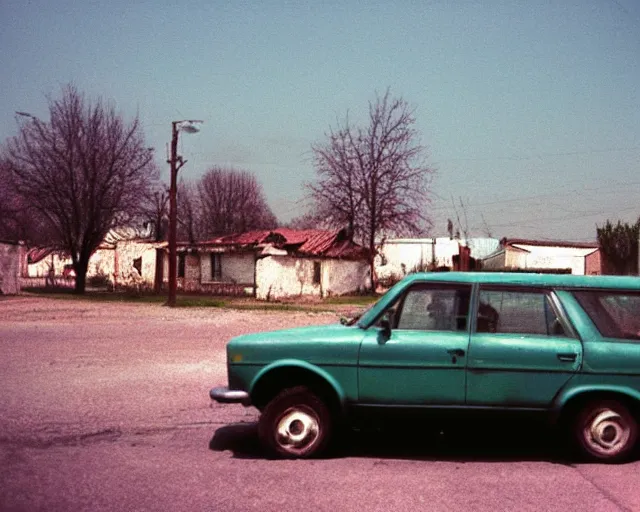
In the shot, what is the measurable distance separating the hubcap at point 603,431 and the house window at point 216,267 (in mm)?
35907

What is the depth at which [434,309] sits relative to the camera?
20.2 feet

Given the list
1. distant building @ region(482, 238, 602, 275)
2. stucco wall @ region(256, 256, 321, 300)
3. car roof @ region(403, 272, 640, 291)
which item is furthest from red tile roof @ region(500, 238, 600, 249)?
car roof @ region(403, 272, 640, 291)

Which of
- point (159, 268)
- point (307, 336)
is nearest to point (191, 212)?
point (159, 268)

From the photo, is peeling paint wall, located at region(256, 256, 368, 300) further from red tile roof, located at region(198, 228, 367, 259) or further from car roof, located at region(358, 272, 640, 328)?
car roof, located at region(358, 272, 640, 328)

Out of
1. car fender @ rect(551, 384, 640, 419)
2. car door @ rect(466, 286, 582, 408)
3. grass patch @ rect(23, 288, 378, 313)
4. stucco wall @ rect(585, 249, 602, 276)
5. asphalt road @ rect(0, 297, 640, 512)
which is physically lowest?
asphalt road @ rect(0, 297, 640, 512)

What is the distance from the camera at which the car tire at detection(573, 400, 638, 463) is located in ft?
19.2

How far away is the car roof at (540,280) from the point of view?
20.3 ft

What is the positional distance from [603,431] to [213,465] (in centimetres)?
318

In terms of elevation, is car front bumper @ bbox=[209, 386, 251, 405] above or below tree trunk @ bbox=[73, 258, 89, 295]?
below

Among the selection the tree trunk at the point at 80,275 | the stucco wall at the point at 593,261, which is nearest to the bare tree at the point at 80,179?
the tree trunk at the point at 80,275

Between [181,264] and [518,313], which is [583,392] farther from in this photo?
[181,264]

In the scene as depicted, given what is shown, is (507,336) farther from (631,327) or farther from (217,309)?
(217,309)

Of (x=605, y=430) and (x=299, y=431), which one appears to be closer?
(x=605, y=430)

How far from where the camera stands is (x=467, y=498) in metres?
4.98
